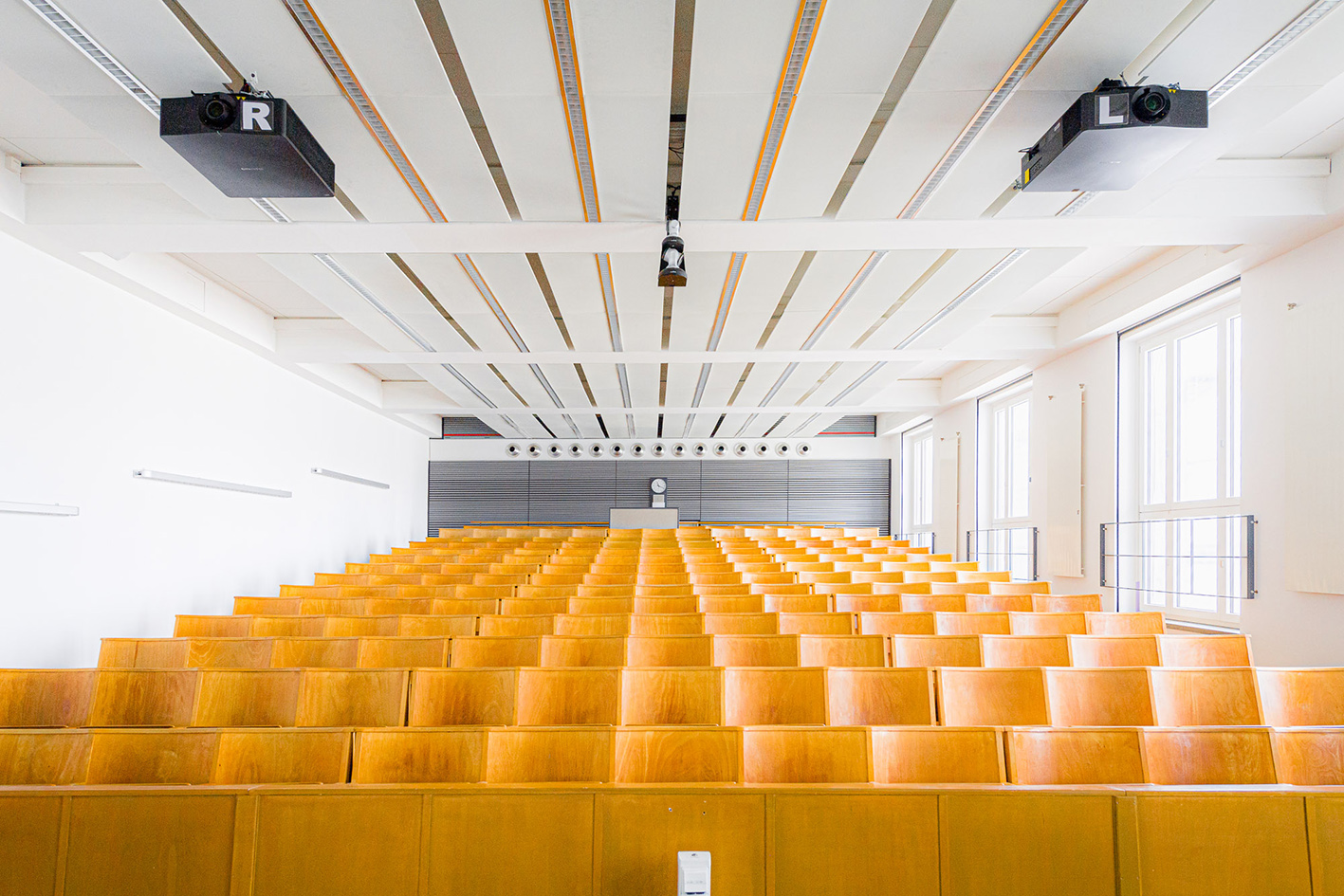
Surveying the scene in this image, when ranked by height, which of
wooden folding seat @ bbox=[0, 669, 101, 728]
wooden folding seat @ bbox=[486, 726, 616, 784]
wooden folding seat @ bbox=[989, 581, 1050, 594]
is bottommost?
wooden folding seat @ bbox=[0, 669, 101, 728]

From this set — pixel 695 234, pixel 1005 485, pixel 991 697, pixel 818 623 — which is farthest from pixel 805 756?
pixel 1005 485

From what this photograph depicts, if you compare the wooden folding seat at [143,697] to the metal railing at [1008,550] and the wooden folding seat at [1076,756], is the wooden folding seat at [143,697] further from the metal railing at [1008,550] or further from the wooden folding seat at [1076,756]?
the metal railing at [1008,550]

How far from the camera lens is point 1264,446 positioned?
530 centimetres

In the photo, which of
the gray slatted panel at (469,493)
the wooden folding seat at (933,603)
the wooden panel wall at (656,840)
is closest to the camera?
the wooden panel wall at (656,840)

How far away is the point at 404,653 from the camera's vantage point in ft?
14.4

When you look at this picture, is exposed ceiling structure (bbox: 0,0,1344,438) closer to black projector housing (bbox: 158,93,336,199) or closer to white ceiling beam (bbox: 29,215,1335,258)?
white ceiling beam (bbox: 29,215,1335,258)

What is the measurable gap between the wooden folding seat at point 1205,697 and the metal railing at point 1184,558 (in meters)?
2.17

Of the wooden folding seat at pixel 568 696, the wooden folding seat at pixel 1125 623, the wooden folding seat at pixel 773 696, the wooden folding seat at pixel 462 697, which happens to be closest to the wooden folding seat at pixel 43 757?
the wooden folding seat at pixel 462 697

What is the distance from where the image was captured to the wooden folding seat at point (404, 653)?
4.38 meters

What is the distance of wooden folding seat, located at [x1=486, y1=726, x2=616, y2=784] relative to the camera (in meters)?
2.88

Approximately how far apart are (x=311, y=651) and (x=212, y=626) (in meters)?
1.26

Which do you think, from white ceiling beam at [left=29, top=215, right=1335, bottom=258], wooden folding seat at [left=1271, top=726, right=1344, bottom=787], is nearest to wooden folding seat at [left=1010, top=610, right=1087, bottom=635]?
wooden folding seat at [left=1271, top=726, right=1344, bottom=787]

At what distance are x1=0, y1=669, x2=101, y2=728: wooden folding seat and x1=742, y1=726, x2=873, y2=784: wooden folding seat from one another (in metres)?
3.14

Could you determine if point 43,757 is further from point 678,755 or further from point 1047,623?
point 1047,623
